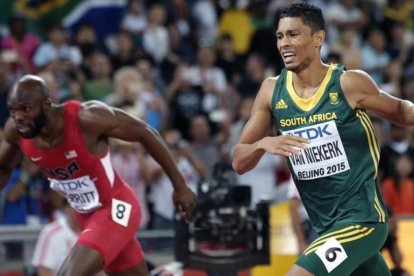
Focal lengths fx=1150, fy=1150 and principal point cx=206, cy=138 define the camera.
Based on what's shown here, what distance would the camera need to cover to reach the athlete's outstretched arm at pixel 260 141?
21.7 ft

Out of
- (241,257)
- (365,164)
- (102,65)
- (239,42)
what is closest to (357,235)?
(365,164)

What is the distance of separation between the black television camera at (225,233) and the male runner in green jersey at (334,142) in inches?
97.2

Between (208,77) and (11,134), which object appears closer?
(11,134)

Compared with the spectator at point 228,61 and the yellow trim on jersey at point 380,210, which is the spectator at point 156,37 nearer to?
the spectator at point 228,61

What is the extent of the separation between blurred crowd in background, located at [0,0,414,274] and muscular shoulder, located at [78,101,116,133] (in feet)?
10.7

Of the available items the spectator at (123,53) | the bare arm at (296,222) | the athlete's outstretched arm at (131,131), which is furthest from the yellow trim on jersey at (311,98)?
the spectator at (123,53)

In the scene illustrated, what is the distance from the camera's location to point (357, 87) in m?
7.00

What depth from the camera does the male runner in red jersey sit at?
8.13 metres

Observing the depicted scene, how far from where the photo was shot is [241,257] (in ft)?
31.5

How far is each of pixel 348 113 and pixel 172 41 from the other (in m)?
8.96

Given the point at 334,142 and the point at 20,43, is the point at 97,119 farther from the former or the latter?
the point at 20,43

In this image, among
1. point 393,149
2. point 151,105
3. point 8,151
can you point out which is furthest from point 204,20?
point 8,151

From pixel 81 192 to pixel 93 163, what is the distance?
228 millimetres

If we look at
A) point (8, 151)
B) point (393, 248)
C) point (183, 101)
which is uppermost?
point (8, 151)
